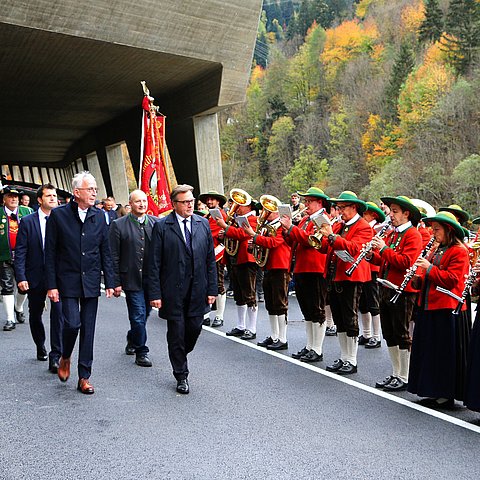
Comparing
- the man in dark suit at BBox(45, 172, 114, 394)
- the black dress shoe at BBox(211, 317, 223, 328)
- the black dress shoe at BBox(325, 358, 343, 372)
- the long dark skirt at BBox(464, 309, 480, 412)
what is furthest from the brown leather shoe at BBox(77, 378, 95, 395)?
the black dress shoe at BBox(211, 317, 223, 328)

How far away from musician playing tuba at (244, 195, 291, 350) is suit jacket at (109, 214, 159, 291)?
159 cm

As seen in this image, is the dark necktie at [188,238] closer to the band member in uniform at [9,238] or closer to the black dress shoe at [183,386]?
the black dress shoe at [183,386]

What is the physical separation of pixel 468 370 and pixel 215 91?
56.8 feet

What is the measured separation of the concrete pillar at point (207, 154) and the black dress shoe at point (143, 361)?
52.7 ft

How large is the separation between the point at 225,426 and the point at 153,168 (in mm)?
10829

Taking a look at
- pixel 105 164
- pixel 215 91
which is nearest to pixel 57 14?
pixel 215 91

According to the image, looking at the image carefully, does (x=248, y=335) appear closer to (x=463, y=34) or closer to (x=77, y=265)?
(x=77, y=265)

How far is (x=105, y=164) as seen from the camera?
34875 millimetres

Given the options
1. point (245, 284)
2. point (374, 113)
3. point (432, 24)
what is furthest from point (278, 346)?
point (432, 24)

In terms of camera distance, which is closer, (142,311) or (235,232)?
(142,311)

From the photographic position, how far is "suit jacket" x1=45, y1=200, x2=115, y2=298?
6.24 meters

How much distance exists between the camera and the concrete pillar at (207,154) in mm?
23375

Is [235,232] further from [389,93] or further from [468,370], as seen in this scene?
[389,93]

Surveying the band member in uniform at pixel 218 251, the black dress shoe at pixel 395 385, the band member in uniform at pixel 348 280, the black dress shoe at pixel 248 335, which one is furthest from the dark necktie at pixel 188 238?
the band member in uniform at pixel 218 251
